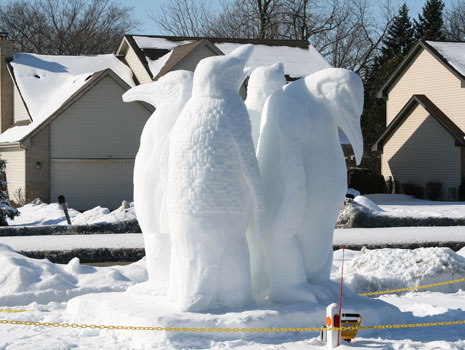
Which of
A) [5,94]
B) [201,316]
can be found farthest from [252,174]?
[5,94]

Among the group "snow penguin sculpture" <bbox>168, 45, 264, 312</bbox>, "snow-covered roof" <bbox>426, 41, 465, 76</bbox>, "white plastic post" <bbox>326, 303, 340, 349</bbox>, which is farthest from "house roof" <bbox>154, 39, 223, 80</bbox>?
"white plastic post" <bbox>326, 303, 340, 349</bbox>

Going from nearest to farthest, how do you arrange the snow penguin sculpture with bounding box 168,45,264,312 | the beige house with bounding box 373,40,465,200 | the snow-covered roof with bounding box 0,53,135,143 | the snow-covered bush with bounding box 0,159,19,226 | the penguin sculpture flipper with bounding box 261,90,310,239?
the snow penguin sculpture with bounding box 168,45,264,312
the penguin sculpture flipper with bounding box 261,90,310,239
the snow-covered bush with bounding box 0,159,19,226
the snow-covered roof with bounding box 0,53,135,143
the beige house with bounding box 373,40,465,200

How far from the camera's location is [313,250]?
26.9ft

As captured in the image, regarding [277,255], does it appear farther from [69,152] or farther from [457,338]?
[69,152]

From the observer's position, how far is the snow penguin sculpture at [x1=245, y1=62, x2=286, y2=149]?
8914mm

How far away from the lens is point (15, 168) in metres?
28.9

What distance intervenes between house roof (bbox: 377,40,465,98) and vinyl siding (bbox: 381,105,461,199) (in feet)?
7.48

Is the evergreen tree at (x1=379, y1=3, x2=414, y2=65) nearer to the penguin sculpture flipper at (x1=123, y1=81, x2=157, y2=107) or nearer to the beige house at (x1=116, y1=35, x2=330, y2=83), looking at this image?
the beige house at (x1=116, y1=35, x2=330, y2=83)

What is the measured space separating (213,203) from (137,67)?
25095mm

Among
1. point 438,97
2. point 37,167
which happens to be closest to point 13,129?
point 37,167

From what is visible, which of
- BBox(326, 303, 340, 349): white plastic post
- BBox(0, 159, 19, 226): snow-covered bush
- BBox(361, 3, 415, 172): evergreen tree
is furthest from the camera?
BBox(361, 3, 415, 172): evergreen tree

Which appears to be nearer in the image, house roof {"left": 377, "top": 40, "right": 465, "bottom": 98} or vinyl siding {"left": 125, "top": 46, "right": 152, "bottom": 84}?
vinyl siding {"left": 125, "top": 46, "right": 152, "bottom": 84}

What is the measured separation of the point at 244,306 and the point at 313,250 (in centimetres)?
102

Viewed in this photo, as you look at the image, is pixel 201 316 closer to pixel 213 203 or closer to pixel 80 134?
pixel 213 203
